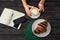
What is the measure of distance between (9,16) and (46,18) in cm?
26

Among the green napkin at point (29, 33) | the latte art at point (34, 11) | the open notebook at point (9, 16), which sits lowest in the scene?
the green napkin at point (29, 33)

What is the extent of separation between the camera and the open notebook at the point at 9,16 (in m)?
1.22

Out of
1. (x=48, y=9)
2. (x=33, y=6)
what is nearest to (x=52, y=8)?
(x=48, y=9)

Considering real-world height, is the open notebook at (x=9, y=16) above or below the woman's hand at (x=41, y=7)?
below

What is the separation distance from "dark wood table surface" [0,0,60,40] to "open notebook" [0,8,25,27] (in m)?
0.03

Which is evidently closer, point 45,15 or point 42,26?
point 42,26

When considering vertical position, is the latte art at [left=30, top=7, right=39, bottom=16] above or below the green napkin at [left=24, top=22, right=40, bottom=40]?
above

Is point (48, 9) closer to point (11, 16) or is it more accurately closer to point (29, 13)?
point (29, 13)

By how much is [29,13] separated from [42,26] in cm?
14

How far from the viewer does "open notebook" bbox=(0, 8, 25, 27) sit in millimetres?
1222

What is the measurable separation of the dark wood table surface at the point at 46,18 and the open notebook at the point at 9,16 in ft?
0.10

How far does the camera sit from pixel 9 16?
1237 mm

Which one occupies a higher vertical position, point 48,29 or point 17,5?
point 17,5

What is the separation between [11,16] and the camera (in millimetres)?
1239
